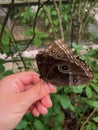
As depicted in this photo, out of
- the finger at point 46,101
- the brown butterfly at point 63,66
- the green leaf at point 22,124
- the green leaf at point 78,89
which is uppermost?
the brown butterfly at point 63,66

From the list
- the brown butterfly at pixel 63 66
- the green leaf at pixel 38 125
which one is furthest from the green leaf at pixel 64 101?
the brown butterfly at pixel 63 66

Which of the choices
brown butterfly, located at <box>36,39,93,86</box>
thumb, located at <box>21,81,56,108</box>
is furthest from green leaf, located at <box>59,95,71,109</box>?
brown butterfly, located at <box>36,39,93,86</box>

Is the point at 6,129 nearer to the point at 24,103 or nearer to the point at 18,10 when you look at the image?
the point at 24,103

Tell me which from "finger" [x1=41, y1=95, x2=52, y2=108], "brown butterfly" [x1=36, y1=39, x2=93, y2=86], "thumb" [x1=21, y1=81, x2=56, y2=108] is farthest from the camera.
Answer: "finger" [x1=41, y1=95, x2=52, y2=108]

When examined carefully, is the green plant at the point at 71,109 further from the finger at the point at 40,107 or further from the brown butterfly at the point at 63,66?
the brown butterfly at the point at 63,66

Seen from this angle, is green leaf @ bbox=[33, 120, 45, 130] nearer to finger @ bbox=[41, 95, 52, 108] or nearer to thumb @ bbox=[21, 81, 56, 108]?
finger @ bbox=[41, 95, 52, 108]

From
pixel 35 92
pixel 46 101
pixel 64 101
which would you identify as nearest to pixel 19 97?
pixel 35 92

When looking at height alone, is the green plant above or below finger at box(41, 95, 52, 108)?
below
